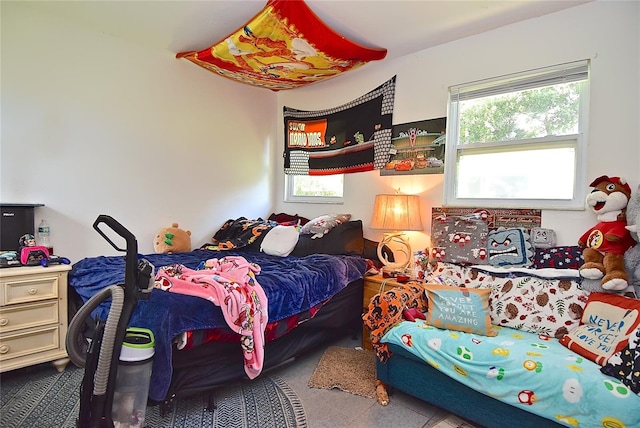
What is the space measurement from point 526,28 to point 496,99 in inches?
19.5

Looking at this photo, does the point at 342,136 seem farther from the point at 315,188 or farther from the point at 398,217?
the point at 398,217

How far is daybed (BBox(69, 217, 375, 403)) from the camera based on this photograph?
1656 mm

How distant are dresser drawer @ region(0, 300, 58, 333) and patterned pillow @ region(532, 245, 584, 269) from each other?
10.3ft

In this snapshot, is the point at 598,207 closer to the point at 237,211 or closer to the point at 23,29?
the point at 237,211

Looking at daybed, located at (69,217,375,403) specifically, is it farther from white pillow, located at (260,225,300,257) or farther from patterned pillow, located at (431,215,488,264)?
patterned pillow, located at (431,215,488,264)

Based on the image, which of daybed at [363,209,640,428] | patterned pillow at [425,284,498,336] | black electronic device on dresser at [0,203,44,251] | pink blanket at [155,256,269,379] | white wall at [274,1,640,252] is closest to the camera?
daybed at [363,209,640,428]

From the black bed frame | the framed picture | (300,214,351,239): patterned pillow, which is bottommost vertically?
the black bed frame

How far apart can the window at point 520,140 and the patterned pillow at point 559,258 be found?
11.3 inches

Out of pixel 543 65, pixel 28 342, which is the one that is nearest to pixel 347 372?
pixel 28 342

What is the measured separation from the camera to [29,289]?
2.14 meters

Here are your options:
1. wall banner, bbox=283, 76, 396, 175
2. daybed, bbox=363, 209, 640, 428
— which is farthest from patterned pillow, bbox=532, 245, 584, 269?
wall banner, bbox=283, 76, 396, 175

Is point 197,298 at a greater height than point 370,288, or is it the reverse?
point 197,298

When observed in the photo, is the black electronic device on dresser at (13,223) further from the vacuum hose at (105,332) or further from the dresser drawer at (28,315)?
the vacuum hose at (105,332)

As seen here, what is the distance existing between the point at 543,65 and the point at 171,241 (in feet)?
10.7
